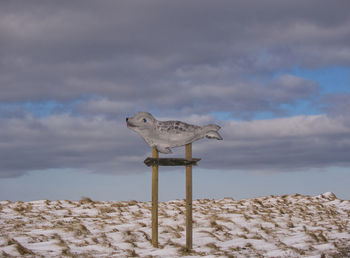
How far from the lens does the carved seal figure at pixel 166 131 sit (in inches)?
394

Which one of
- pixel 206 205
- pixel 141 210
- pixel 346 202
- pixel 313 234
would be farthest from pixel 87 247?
pixel 346 202

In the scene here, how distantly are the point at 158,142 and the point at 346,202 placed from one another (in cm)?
1198

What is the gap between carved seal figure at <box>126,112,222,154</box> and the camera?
32.9 feet

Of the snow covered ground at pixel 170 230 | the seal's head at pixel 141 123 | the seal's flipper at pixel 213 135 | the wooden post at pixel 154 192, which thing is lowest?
the snow covered ground at pixel 170 230

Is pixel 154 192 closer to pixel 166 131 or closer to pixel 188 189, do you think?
pixel 188 189

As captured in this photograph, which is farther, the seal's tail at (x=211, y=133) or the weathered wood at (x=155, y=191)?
the seal's tail at (x=211, y=133)

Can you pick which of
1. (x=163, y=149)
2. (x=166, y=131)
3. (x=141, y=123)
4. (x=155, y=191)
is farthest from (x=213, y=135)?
(x=155, y=191)

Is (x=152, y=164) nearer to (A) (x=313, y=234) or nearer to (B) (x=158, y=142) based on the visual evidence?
(B) (x=158, y=142)

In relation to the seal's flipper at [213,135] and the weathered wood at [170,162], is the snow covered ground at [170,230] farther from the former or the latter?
the seal's flipper at [213,135]

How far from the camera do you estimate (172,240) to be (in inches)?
438

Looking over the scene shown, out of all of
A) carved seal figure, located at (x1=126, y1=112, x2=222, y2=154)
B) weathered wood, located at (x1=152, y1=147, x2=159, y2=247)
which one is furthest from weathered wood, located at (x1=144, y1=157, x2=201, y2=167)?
carved seal figure, located at (x1=126, y1=112, x2=222, y2=154)

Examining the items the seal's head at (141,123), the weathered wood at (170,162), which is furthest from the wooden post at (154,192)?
the seal's head at (141,123)

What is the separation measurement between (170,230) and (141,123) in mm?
3482

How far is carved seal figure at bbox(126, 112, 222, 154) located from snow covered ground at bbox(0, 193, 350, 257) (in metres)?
2.50
